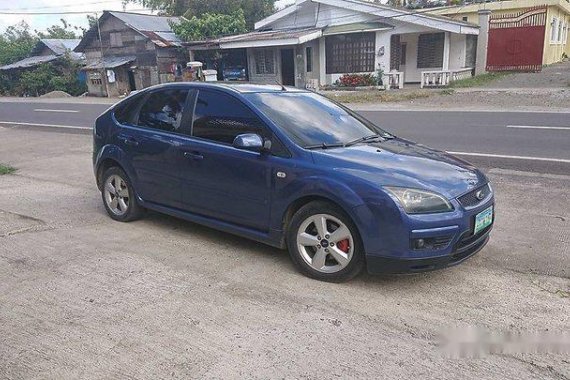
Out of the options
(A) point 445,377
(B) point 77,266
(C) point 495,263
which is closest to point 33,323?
(B) point 77,266

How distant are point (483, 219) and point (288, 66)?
89.7 ft

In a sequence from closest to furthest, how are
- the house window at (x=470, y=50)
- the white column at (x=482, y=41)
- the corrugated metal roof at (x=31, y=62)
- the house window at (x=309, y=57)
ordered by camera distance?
the white column at (x=482, y=41) < the house window at (x=470, y=50) < the house window at (x=309, y=57) < the corrugated metal roof at (x=31, y=62)

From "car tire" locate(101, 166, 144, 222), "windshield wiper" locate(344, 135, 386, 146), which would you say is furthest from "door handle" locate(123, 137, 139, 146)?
"windshield wiper" locate(344, 135, 386, 146)

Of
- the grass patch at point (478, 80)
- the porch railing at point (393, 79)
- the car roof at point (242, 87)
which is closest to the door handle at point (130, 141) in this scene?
the car roof at point (242, 87)

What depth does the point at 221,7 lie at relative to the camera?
4006cm

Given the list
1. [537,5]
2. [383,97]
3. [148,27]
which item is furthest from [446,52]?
[148,27]

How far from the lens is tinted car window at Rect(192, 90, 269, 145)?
4.33 m

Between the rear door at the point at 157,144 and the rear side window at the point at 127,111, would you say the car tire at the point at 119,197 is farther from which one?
the rear side window at the point at 127,111

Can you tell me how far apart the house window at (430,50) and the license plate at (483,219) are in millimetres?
23986

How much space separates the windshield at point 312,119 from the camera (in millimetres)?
4254

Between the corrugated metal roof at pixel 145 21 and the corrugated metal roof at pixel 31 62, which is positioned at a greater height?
the corrugated metal roof at pixel 145 21

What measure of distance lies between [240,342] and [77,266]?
6.51ft

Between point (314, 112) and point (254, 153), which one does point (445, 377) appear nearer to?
point (254, 153)

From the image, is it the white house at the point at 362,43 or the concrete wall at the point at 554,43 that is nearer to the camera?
the white house at the point at 362,43
